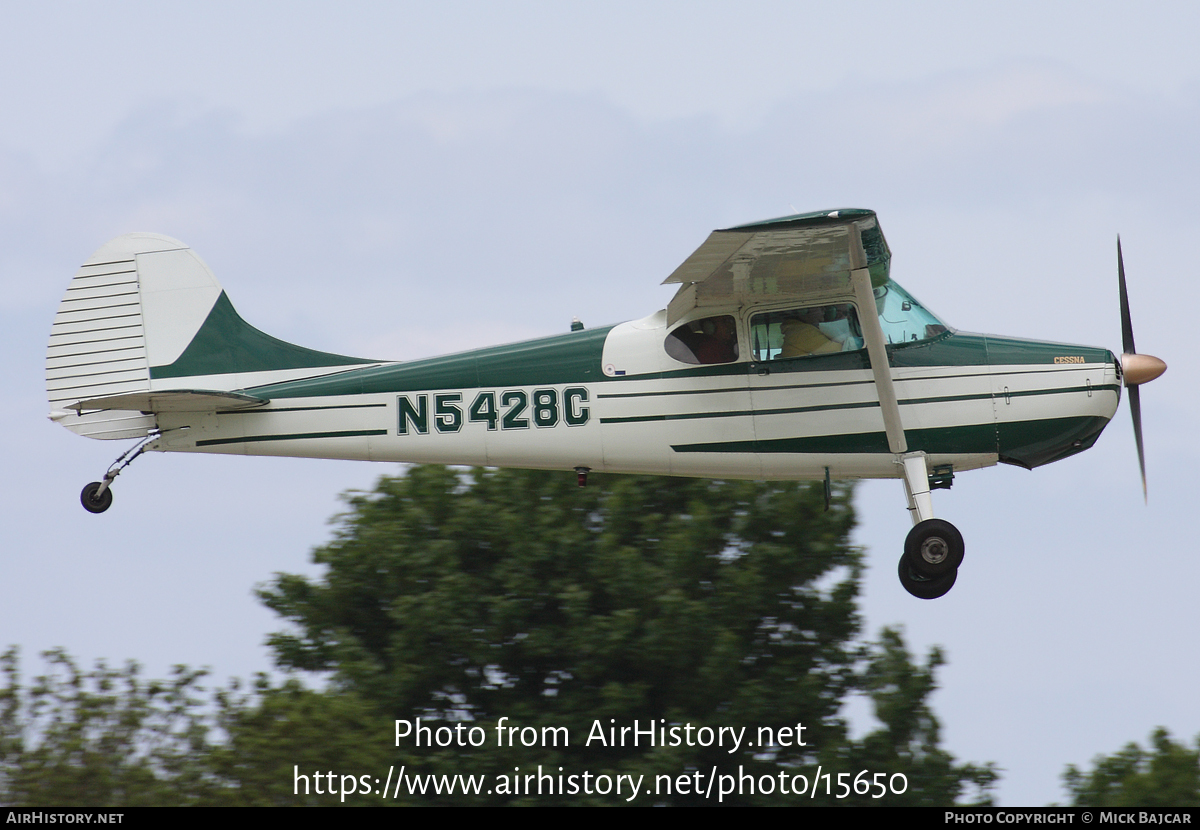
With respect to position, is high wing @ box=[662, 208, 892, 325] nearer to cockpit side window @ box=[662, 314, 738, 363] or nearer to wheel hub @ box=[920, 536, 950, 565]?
cockpit side window @ box=[662, 314, 738, 363]

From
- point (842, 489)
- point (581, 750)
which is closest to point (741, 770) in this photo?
point (581, 750)

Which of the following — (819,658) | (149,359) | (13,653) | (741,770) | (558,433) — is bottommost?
(741,770)

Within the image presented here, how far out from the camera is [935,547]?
1037 centimetres

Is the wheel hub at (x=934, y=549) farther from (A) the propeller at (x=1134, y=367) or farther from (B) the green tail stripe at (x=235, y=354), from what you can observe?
(B) the green tail stripe at (x=235, y=354)

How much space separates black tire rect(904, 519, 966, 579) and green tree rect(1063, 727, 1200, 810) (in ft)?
29.9

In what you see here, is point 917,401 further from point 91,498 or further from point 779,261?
point 91,498

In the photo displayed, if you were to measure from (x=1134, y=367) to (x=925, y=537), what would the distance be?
7.16 ft

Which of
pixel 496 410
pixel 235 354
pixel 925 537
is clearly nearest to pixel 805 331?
pixel 925 537

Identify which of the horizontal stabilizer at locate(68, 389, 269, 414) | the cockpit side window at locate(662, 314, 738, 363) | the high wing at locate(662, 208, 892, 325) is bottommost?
the horizontal stabilizer at locate(68, 389, 269, 414)

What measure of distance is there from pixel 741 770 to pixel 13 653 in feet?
34.4

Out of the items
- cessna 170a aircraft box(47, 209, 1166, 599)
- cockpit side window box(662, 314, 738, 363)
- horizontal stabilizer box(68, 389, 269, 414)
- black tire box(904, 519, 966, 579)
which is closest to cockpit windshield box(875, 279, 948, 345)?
cessna 170a aircraft box(47, 209, 1166, 599)

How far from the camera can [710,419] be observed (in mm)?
10609

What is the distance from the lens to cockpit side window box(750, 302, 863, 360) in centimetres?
1040
